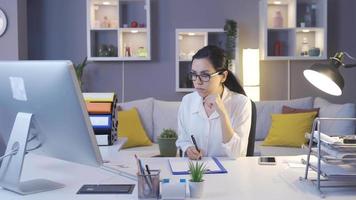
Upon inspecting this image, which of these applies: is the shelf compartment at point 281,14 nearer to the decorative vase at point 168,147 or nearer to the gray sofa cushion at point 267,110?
the gray sofa cushion at point 267,110

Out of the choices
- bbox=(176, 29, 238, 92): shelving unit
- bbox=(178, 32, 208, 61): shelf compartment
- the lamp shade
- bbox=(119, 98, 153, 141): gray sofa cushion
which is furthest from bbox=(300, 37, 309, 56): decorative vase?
the lamp shade

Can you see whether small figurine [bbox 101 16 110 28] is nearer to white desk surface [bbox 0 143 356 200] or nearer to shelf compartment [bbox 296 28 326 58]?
shelf compartment [bbox 296 28 326 58]

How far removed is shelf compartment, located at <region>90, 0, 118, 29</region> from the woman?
2780 millimetres

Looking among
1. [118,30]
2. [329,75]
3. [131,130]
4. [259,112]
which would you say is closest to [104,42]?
[118,30]

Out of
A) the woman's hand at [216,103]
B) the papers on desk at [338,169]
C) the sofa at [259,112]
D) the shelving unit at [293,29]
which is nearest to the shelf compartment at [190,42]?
the shelving unit at [293,29]

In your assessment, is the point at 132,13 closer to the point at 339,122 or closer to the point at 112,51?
the point at 112,51

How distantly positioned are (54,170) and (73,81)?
592 mm

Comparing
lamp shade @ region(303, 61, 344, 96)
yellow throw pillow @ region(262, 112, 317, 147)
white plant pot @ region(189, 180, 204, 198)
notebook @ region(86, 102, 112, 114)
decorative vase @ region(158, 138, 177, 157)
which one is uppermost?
lamp shade @ region(303, 61, 344, 96)

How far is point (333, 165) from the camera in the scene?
5.12 feet

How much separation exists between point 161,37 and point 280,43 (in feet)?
4.44

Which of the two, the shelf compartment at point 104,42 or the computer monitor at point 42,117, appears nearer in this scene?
the computer monitor at point 42,117

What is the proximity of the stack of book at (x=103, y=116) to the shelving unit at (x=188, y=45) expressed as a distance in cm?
276

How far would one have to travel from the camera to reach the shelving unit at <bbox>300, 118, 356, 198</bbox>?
Result: 1449 mm

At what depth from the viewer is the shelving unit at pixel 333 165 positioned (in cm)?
145
